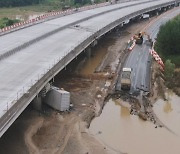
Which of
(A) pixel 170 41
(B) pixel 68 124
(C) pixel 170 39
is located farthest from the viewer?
(A) pixel 170 41

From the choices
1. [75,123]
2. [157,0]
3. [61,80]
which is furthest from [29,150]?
[157,0]

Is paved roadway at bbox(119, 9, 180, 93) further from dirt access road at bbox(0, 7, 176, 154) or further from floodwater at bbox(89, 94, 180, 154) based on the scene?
floodwater at bbox(89, 94, 180, 154)

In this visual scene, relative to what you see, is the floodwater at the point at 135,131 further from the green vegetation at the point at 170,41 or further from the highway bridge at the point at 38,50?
the green vegetation at the point at 170,41

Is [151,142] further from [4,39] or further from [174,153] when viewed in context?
[4,39]

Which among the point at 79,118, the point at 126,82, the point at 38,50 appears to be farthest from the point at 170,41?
the point at 79,118

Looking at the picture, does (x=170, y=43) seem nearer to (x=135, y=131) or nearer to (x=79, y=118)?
(x=135, y=131)

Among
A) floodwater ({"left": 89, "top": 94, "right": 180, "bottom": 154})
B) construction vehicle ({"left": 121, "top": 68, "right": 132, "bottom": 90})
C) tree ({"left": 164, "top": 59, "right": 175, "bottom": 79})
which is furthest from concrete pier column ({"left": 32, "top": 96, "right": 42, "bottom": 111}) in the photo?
tree ({"left": 164, "top": 59, "right": 175, "bottom": 79})

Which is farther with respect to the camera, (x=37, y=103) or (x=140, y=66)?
(x=140, y=66)
